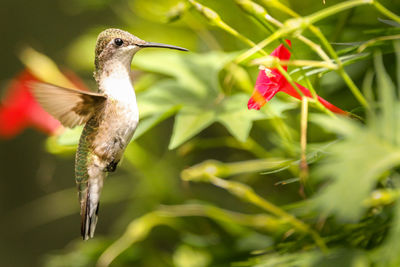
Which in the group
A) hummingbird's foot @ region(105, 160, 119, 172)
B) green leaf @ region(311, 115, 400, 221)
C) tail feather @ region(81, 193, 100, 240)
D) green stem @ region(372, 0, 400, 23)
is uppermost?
green stem @ region(372, 0, 400, 23)

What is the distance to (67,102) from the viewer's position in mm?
479

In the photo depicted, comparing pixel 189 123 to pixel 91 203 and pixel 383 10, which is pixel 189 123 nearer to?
pixel 91 203

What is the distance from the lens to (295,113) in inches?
29.6

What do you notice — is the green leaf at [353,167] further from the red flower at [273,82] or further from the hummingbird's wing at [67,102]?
the hummingbird's wing at [67,102]

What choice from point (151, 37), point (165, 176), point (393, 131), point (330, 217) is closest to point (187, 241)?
point (165, 176)

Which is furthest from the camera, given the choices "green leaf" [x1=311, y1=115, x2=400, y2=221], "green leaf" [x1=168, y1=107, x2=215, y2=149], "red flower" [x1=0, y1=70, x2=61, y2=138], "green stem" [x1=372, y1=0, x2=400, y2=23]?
"red flower" [x1=0, y1=70, x2=61, y2=138]

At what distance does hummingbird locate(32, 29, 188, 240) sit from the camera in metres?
0.43

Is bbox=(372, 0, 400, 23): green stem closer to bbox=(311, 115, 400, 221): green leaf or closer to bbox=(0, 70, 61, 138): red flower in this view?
bbox=(311, 115, 400, 221): green leaf

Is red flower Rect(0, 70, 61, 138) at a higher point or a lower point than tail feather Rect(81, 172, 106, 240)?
lower

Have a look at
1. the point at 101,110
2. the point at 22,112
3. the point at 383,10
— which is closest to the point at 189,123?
the point at 101,110

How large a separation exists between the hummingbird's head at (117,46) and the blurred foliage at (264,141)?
0.22 feet

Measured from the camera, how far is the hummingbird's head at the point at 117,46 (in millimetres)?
432

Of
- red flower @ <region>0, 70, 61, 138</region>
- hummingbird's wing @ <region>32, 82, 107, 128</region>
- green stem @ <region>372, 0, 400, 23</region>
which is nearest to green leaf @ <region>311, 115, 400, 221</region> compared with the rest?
green stem @ <region>372, 0, 400, 23</region>

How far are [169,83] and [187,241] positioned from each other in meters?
0.23
